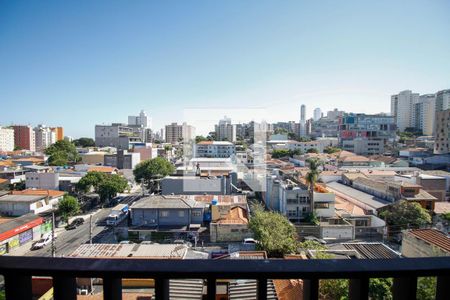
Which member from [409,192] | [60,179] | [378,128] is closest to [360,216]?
[409,192]

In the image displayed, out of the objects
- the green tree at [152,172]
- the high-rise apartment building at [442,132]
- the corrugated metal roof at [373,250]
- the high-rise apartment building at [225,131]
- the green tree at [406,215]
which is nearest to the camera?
the corrugated metal roof at [373,250]

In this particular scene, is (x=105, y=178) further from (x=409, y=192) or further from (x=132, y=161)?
(x=409, y=192)

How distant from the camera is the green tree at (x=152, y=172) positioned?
17219 millimetres

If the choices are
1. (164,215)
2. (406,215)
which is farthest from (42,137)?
(406,215)

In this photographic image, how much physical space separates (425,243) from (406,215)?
319 cm

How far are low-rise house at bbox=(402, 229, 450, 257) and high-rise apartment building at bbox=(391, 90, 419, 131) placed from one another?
40.4 metres

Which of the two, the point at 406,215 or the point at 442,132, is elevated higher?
the point at 442,132

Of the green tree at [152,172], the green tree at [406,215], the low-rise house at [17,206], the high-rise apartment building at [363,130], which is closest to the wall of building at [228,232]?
the green tree at [406,215]

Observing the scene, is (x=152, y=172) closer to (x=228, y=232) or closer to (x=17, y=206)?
(x=17, y=206)

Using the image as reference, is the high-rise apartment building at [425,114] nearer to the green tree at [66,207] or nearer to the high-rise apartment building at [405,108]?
the high-rise apartment building at [405,108]

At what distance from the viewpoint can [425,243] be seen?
650 cm

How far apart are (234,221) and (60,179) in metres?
11.7

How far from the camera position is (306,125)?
53.6m

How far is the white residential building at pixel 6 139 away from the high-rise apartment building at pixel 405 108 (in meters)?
54.9
